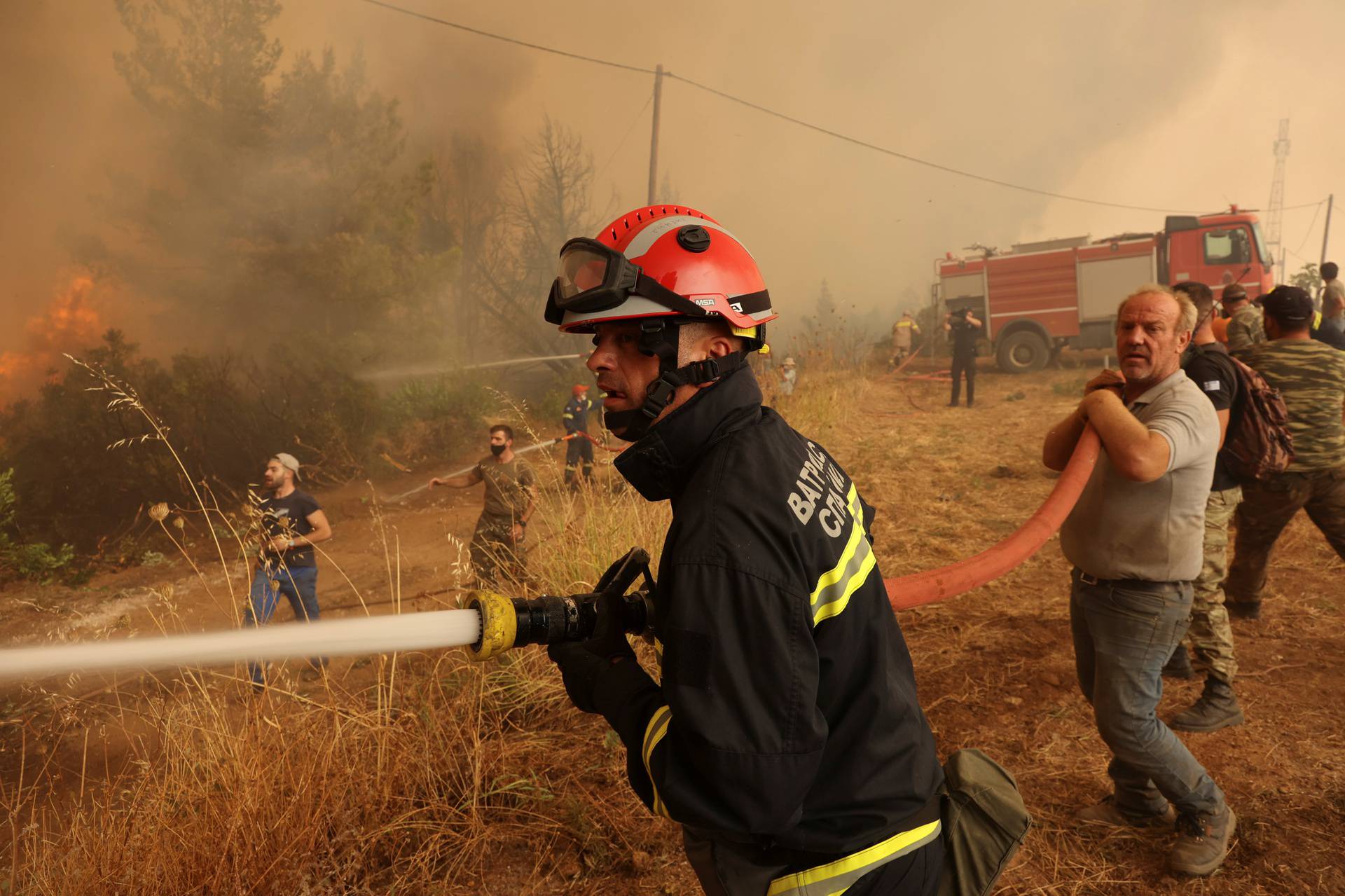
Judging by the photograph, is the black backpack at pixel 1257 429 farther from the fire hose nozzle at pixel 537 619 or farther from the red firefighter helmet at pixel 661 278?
the fire hose nozzle at pixel 537 619

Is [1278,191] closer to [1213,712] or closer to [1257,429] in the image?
[1257,429]

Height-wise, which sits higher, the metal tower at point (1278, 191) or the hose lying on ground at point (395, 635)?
the metal tower at point (1278, 191)

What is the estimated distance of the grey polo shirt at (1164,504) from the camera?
2496 millimetres

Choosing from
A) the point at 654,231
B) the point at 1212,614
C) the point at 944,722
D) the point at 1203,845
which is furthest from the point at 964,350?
the point at 654,231

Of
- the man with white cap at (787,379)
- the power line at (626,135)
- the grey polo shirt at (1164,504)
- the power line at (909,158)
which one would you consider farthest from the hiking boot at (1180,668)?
the power line at (909,158)

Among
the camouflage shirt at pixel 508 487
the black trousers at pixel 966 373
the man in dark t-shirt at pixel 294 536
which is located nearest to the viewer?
the man in dark t-shirt at pixel 294 536

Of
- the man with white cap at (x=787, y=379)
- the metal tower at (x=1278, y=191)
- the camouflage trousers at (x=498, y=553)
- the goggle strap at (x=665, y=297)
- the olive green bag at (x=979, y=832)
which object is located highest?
the metal tower at (x=1278, y=191)

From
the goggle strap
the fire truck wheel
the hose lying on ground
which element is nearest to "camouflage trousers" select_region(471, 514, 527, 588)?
the hose lying on ground

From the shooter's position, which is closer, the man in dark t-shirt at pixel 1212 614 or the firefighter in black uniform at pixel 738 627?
the firefighter in black uniform at pixel 738 627

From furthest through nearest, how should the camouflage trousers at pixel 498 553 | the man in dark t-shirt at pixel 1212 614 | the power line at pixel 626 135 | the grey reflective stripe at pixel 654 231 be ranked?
1. the power line at pixel 626 135
2. the camouflage trousers at pixel 498 553
3. the man in dark t-shirt at pixel 1212 614
4. the grey reflective stripe at pixel 654 231

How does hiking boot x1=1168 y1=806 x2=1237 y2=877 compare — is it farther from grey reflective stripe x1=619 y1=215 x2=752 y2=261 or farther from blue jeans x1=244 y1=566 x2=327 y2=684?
blue jeans x1=244 y1=566 x2=327 y2=684

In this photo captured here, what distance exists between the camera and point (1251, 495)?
176 inches

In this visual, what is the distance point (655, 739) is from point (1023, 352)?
1807 centimetres

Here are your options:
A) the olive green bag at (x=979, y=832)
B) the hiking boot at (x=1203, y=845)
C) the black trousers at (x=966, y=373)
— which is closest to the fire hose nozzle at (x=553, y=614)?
the olive green bag at (x=979, y=832)
